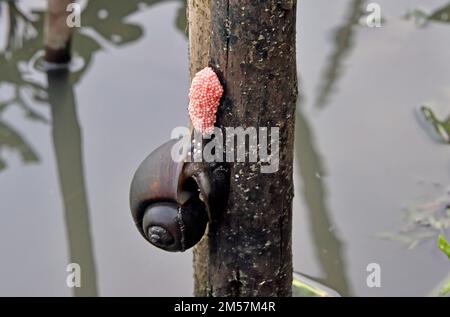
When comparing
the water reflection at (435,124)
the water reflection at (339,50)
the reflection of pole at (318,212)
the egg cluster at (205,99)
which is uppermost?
the water reflection at (339,50)

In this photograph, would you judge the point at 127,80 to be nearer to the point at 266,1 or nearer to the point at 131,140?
the point at 131,140

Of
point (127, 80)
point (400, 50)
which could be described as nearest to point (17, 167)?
point (127, 80)

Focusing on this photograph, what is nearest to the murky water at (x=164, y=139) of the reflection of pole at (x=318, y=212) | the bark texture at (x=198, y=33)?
the reflection of pole at (x=318, y=212)

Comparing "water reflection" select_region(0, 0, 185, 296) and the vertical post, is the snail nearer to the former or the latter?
the vertical post

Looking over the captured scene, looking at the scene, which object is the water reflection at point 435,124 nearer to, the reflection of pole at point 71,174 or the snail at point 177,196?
the reflection of pole at point 71,174

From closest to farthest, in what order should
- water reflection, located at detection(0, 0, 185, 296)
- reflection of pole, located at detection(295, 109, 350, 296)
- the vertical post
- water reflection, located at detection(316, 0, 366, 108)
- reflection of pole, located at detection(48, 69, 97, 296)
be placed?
1. the vertical post
2. reflection of pole, located at detection(295, 109, 350, 296)
3. reflection of pole, located at detection(48, 69, 97, 296)
4. water reflection, located at detection(0, 0, 185, 296)
5. water reflection, located at detection(316, 0, 366, 108)

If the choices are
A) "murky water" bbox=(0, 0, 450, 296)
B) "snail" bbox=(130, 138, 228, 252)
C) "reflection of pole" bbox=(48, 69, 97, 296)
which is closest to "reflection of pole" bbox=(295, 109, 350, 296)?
"murky water" bbox=(0, 0, 450, 296)

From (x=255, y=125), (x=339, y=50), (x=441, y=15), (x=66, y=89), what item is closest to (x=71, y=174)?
(x=66, y=89)

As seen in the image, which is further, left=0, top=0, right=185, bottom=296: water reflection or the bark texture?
left=0, top=0, right=185, bottom=296: water reflection
